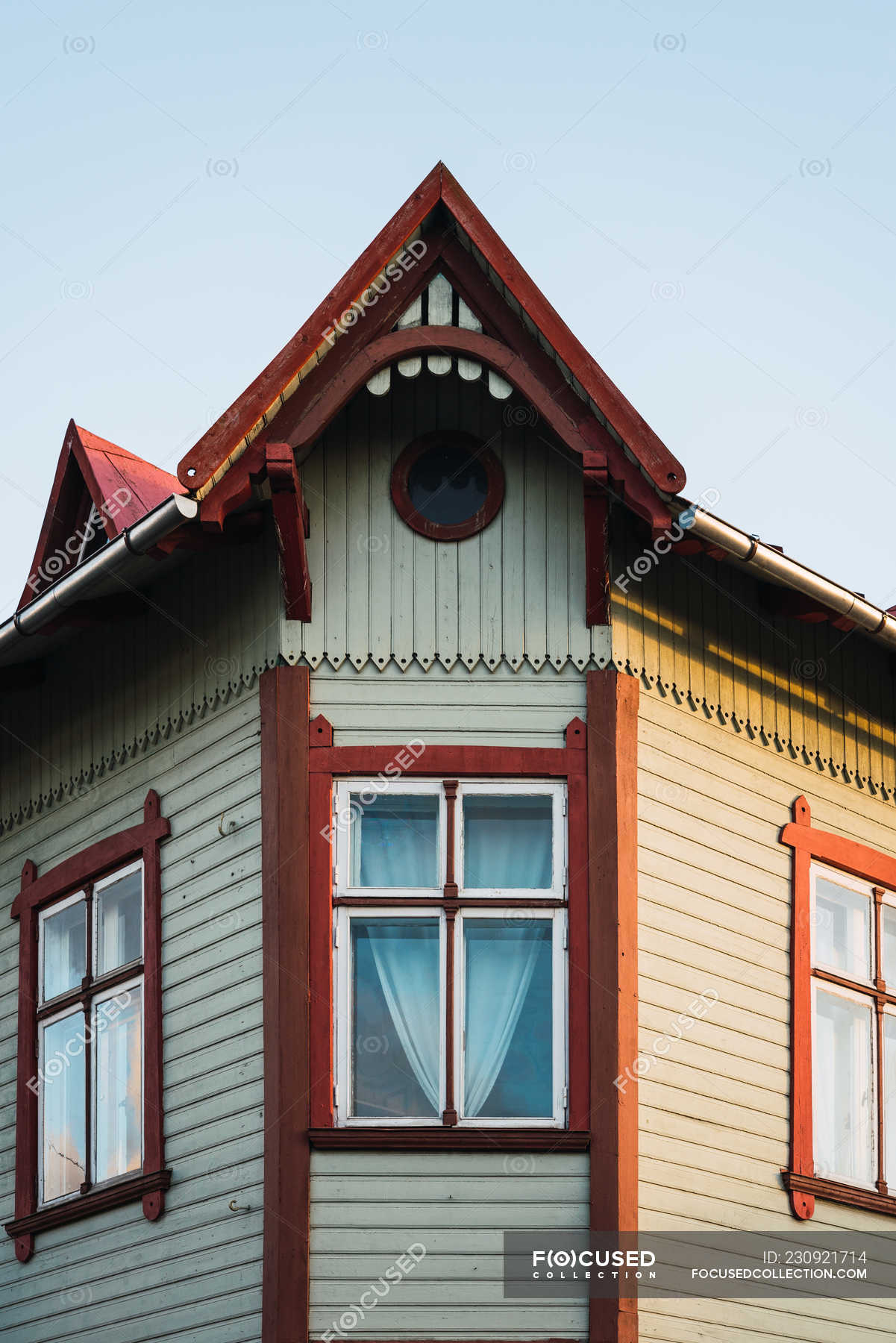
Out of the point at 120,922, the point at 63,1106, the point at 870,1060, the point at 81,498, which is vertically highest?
the point at 81,498

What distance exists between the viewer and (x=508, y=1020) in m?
10.2

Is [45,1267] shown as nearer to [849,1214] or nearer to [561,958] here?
[561,958]

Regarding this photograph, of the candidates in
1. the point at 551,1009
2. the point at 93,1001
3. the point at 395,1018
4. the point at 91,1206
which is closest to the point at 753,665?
the point at 551,1009

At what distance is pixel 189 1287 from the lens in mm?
10344

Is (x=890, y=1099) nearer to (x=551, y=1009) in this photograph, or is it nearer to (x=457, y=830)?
(x=551, y=1009)

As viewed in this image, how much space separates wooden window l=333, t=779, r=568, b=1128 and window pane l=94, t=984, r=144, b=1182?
1845 mm

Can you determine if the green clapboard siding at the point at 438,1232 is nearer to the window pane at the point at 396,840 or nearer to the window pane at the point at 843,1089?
the window pane at the point at 396,840

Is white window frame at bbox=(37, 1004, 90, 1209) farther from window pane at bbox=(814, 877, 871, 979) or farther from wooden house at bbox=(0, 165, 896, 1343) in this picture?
window pane at bbox=(814, 877, 871, 979)

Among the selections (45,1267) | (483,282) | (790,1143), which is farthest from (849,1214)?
(483,282)

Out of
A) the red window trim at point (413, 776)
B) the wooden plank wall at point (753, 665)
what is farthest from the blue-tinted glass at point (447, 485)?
the red window trim at point (413, 776)

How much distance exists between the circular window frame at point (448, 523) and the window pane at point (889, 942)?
13.1 feet

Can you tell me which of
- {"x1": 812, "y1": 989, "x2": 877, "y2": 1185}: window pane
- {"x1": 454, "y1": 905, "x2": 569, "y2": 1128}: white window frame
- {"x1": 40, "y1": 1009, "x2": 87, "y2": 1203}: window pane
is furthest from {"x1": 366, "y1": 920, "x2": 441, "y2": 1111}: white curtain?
{"x1": 812, "y1": 989, "x2": 877, "y2": 1185}: window pane

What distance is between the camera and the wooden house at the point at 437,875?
9.88 m

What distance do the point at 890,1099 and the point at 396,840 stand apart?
→ 4198mm
